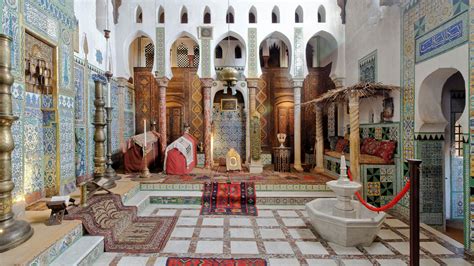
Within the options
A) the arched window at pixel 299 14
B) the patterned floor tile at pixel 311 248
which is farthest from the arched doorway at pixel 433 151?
the arched window at pixel 299 14

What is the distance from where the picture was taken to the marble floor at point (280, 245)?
122 inches

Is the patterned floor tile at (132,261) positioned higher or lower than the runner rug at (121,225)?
lower

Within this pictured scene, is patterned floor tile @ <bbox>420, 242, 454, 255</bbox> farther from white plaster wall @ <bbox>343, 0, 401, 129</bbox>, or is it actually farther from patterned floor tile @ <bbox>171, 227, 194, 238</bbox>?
patterned floor tile @ <bbox>171, 227, 194, 238</bbox>

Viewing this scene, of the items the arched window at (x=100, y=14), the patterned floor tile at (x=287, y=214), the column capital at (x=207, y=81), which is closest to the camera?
the patterned floor tile at (x=287, y=214)

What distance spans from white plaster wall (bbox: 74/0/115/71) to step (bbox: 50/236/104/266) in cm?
410

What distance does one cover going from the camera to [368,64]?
6070mm

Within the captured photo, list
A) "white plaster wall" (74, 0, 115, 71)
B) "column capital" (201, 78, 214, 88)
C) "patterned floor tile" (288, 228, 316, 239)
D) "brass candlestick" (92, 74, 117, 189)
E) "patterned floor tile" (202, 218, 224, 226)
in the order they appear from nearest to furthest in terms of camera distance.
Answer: "patterned floor tile" (288, 228, 316, 239) → "patterned floor tile" (202, 218, 224, 226) → "brass candlestick" (92, 74, 117, 189) → "white plaster wall" (74, 0, 115, 71) → "column capital" (201, 78, 214, 88)

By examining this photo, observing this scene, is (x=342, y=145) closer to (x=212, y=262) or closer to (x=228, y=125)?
(x=228, y=125)

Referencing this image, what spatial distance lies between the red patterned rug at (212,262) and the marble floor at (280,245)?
Answer: 11 cm

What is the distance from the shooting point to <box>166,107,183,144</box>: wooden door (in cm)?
893

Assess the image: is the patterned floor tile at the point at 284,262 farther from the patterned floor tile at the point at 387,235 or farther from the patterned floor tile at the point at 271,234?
the patterned floor tile at the point at 387,235

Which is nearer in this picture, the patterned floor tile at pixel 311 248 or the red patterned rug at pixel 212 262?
the red patterned rug at pixel 212 262

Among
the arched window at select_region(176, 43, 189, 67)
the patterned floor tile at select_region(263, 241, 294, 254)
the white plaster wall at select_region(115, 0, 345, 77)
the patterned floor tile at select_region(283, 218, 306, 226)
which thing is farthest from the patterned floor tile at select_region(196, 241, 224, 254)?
the arched window at select_region(176, 43, 189, 67)

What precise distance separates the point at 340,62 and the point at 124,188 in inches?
264
